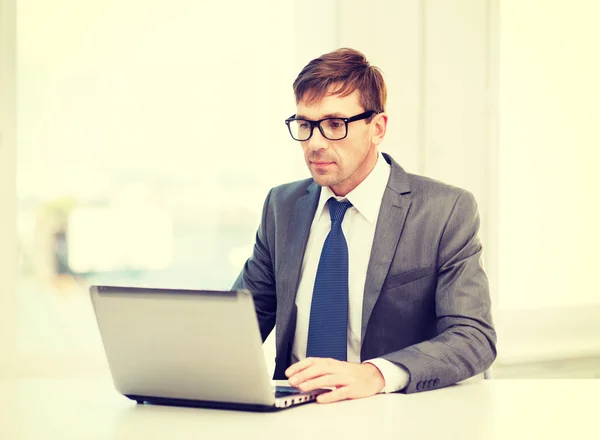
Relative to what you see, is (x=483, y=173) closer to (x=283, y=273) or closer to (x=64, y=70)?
(x=283, y=273)

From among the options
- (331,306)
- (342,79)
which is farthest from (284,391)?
(342,79)

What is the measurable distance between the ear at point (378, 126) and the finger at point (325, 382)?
3.12 ft

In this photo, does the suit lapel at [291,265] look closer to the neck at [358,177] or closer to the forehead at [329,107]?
the neck at [358,177]

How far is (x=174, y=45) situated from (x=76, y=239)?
0.88 meters

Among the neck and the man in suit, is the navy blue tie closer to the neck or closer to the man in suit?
the man in suit

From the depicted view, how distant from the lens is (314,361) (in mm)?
1779

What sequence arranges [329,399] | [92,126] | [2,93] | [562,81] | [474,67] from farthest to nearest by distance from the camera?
1. [562,81]
2. [474,67]
3. [92,126]
4. [2,93]
5. [329,399]

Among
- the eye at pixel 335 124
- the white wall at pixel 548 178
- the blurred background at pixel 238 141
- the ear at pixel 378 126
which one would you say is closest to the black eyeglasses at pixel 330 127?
the eye at pixel 335 124

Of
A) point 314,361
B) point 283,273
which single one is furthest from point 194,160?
point 314,361

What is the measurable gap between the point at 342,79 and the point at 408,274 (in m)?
0.59

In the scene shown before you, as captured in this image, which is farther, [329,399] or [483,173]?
[483,173]

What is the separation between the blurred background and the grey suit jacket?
0.97m

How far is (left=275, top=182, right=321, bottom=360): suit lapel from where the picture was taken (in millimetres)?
2467

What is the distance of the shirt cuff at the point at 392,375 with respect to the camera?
188 centimetres
